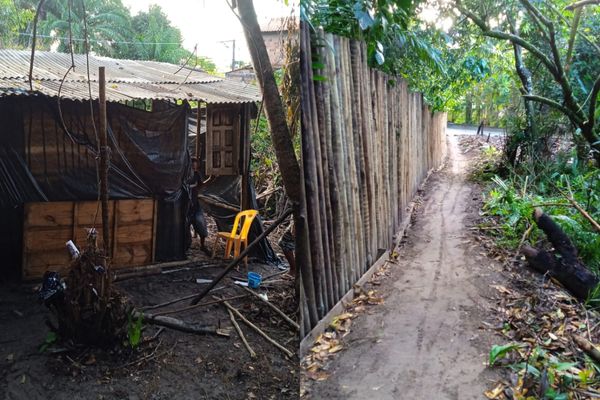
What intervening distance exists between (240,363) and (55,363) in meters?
0.45

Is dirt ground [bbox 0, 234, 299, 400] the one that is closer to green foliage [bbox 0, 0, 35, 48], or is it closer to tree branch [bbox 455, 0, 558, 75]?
green foliage [bbox 0, 0, 35, 48]

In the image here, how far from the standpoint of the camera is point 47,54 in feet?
3.97

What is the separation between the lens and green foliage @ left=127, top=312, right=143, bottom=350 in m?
1.12

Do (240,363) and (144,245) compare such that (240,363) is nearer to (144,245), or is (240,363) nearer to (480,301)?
(144,245)

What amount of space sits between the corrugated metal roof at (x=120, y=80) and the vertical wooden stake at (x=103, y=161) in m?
0.06

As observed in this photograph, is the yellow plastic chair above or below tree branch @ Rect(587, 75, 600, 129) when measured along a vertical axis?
below

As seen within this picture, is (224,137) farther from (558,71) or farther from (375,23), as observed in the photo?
(558,71)

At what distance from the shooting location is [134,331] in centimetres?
114

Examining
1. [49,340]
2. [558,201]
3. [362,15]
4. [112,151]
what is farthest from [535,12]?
[49,340]

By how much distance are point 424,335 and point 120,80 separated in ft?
4.53

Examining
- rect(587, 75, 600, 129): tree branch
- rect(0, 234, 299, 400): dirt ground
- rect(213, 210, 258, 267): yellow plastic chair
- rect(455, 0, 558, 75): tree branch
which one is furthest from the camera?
rect(587, 75, 600, 129): tree branch

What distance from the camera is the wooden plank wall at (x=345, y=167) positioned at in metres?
1.50

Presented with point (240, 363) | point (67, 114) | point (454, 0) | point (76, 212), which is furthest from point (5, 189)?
point (454, 0)

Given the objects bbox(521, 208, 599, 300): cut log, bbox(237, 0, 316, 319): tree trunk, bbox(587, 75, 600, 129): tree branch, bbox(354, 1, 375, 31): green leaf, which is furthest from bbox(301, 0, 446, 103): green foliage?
bbox(521, 208, 599, 300): cut log
